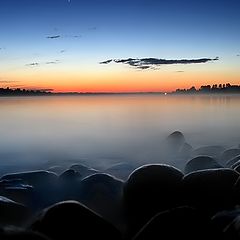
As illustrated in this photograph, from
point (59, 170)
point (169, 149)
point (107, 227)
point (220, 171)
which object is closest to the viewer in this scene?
point (107, 227)

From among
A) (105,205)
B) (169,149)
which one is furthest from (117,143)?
(105,205)

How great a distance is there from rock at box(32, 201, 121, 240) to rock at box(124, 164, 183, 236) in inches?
34.7

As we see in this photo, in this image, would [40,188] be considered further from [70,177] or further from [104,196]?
[104,196]

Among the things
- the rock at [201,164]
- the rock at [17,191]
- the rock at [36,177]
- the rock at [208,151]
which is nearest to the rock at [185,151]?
the rock at [208,151]

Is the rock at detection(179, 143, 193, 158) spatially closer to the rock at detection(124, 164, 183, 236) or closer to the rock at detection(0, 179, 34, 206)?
the rock at detection(0, 179, 34, 206)

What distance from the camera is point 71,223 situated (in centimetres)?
373

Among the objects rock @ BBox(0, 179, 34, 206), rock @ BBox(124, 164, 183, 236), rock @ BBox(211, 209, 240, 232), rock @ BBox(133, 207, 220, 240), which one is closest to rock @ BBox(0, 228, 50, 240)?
rock @ BBox(133, 207, 220, 240)

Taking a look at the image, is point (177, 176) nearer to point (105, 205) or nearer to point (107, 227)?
point (105, 205)

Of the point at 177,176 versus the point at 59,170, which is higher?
the point at 177,176

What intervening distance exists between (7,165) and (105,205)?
7.25 meters

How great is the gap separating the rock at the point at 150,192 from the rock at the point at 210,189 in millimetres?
145

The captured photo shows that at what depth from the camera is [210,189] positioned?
489 centimetres

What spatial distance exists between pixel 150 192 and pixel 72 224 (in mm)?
1569

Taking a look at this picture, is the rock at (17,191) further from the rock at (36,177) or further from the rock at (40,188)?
the rock at (36,177)
